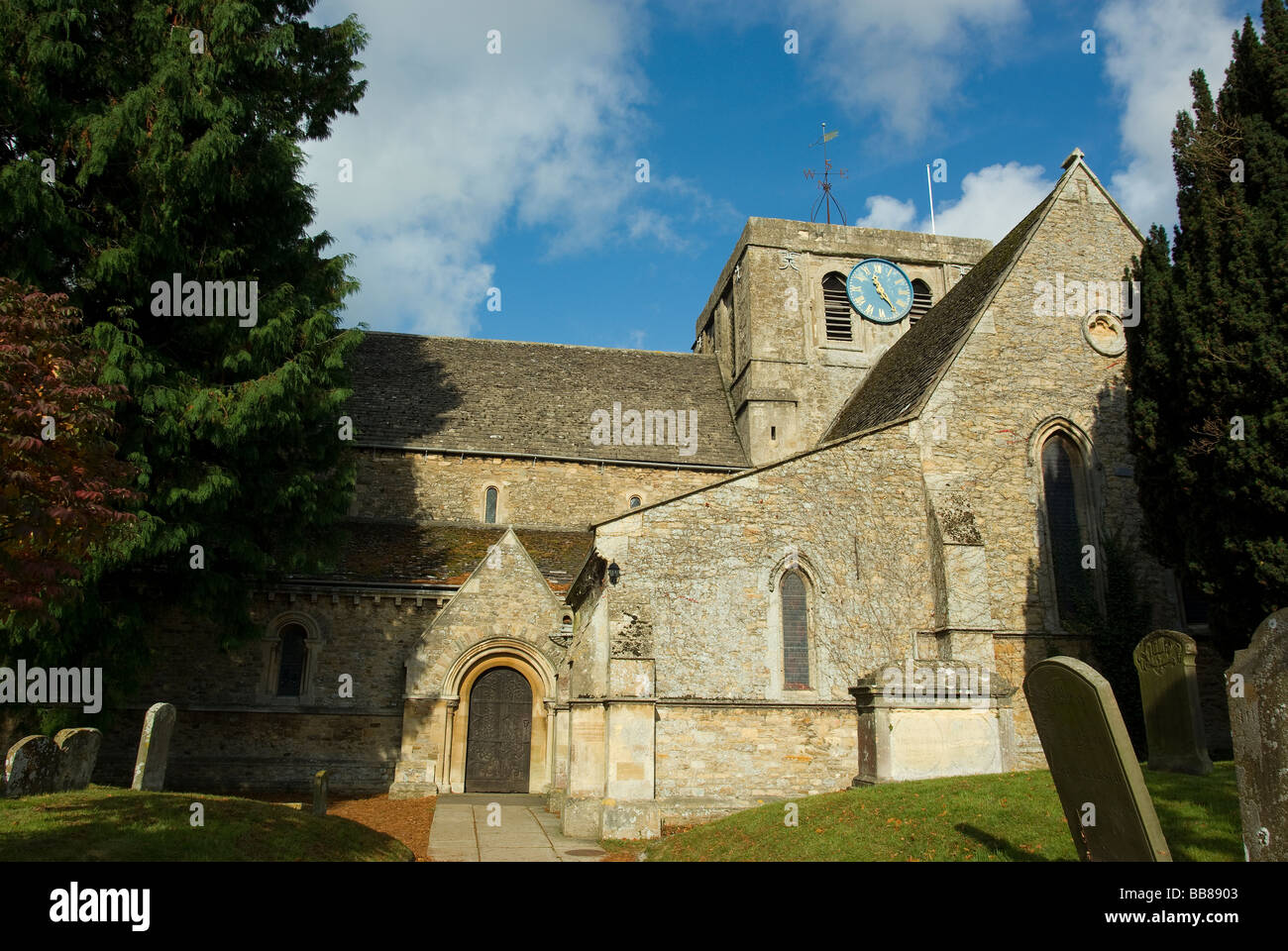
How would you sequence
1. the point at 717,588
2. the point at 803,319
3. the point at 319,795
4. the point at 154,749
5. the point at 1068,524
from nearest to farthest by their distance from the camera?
the point at 154,749 → the point at 319,795 → the point at 717,588 → the point at 1068,524 → the point at 803,319

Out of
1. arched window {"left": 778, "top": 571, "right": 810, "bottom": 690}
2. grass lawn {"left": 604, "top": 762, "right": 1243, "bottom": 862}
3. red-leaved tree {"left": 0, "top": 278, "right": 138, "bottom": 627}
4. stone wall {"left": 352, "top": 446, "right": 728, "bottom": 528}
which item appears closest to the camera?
red-leaved tree {"left": 0, "top": 278, "right": 138, "bottom": 627}

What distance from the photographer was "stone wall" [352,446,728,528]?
22.1m

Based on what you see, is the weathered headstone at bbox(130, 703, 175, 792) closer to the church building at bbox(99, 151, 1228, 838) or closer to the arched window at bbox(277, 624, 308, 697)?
the church building at bbox(99, 151, 1228, 838)

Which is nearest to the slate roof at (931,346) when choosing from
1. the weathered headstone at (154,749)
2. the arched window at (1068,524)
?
the arched window at (1068,524)

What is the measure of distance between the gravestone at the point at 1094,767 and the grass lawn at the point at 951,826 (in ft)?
4.92

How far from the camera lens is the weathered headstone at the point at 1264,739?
543 cm

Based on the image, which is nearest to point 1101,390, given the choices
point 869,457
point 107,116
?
point 869,457

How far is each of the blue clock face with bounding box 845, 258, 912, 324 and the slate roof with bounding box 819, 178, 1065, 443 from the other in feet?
10.4

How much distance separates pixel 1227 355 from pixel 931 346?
8.05m

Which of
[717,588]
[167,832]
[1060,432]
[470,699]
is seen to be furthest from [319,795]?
[1060,432]

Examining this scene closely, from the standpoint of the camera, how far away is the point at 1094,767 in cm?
642

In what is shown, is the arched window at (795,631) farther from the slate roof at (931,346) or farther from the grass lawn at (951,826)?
the slate roof at (931,346)

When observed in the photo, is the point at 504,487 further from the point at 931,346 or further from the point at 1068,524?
the point at 1068,524

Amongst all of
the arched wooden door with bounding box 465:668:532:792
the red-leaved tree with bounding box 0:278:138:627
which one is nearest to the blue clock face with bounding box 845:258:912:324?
the arched wooden door with bounding box 465:668:532:792
